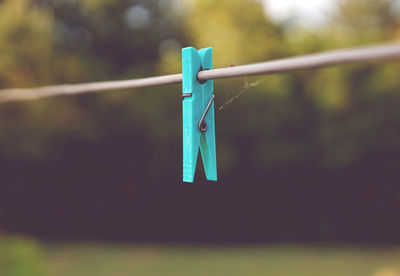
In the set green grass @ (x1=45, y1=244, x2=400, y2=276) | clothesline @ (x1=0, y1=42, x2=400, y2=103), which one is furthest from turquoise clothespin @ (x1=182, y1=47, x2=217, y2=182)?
green grass @ (x1=45, y1=244, x2=400, y2=276)

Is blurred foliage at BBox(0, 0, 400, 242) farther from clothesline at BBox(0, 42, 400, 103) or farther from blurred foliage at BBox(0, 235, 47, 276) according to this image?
clothesline at BBox(0, 42, 400, 103)

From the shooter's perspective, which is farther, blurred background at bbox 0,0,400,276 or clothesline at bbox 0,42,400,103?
blurred background at bbox 0,0,400,276

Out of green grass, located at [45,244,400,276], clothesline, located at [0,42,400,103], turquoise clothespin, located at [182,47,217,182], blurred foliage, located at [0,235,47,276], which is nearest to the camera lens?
clothesline, located at [0,42,400,103]

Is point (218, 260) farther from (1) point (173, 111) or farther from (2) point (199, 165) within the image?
(1) point (173, 111)

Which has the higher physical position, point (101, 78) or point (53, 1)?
point (53, 1)

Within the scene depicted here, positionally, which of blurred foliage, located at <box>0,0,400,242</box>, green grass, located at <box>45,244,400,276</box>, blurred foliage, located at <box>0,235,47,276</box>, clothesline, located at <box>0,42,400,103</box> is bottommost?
green grass, located at <box>45,244,400,276</box>

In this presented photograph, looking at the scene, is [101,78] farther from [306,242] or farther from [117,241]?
[306,242]

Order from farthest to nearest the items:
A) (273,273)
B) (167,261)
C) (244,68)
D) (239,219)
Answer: (239,219)
(167,261)
(273,273)
(244,68)

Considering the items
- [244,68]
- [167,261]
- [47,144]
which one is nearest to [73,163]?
[47,144]
